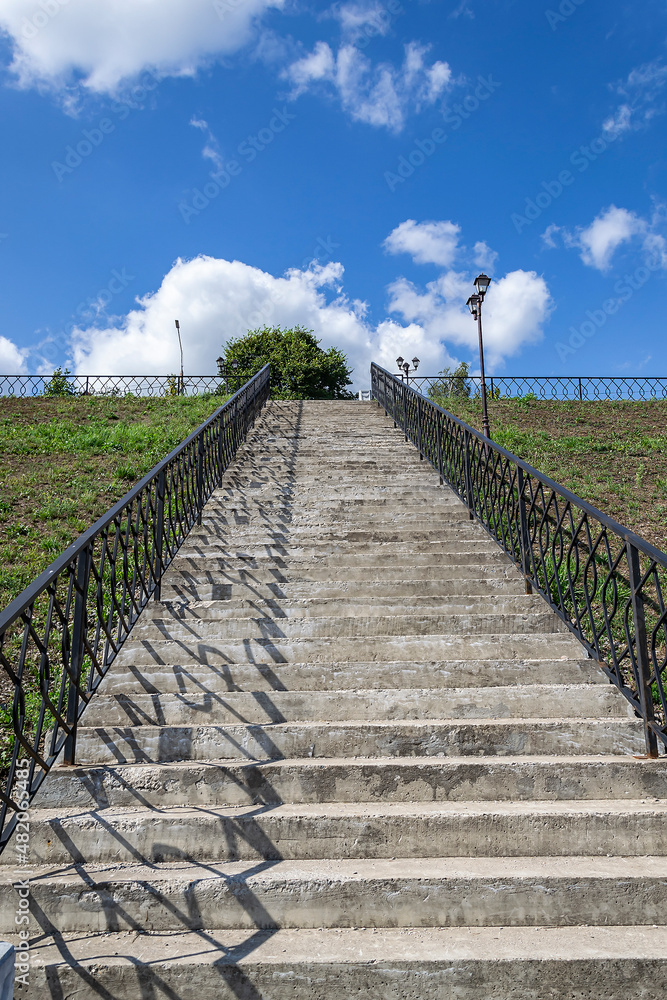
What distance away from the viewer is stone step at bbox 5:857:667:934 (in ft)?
7.76

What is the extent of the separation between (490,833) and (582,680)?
54.5 inches

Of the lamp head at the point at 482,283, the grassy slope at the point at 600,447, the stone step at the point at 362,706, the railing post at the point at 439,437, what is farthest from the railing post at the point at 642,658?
the lamp head at the point at 482,283

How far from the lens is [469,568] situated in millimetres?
5156

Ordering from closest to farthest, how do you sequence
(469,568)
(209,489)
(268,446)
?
1. (469,568)
2. (209,489)
3. (268,446)

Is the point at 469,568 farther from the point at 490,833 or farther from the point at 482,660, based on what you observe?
the point at 490,833

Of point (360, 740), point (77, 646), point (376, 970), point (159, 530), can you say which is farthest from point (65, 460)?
point (376, 970)

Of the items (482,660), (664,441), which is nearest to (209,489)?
(482,660)

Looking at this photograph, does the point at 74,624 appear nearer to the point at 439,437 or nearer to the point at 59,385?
the point at 439,437

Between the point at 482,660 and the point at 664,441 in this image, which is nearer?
the point at 482,660

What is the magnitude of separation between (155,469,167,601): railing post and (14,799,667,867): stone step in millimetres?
2322

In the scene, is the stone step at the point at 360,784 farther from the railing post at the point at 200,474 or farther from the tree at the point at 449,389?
the tree at the point at 449,389

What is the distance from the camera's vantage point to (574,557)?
5.71 meters

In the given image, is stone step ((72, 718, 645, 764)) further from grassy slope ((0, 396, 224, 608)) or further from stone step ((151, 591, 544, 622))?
grassy slope ((0, 396, 224, 608))

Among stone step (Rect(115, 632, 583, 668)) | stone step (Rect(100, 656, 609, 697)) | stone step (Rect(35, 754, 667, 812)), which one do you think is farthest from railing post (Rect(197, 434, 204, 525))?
stone step (Rect(35, 754, 667, 812))
